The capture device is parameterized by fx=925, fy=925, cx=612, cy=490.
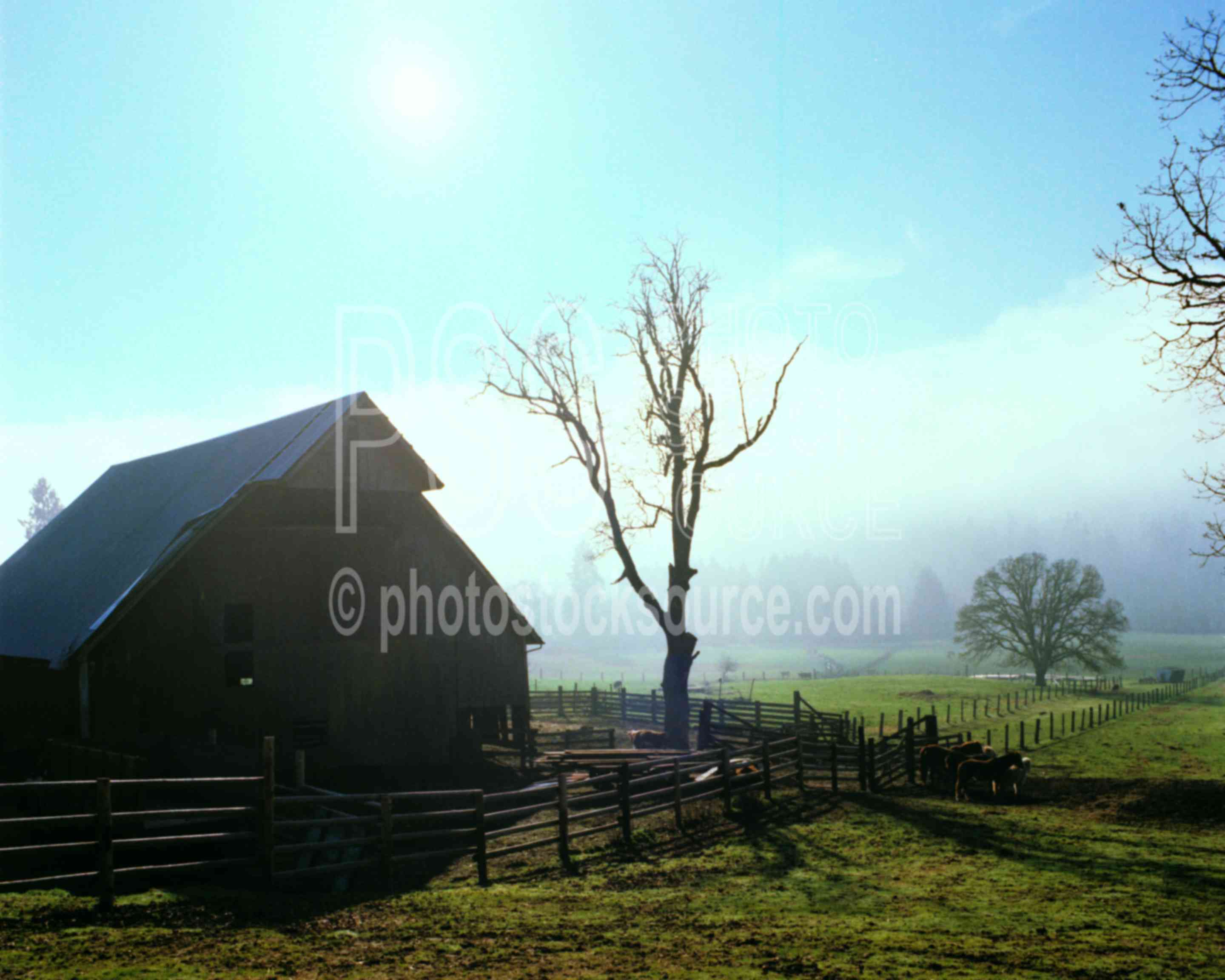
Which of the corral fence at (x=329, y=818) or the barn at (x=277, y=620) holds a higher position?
the barn at (x=277, y=620)

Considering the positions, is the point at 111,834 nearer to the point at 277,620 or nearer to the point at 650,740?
the point at 277,620

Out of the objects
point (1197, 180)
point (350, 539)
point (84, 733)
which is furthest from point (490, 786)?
point (1197, 180)

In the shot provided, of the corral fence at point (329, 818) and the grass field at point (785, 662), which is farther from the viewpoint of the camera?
the grass field at point (785, 662)

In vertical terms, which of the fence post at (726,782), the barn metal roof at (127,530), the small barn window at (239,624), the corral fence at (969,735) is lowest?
the corral fence at (969,735)

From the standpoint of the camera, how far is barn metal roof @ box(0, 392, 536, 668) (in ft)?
62.2

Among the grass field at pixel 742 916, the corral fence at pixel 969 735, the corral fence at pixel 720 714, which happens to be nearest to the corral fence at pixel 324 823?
the grass field at pixel 742 916

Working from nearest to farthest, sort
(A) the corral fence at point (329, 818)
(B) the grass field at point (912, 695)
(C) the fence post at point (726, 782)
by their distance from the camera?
(A) the corral fence at point (329, 818) < (C) the fence post at point (726, 782) < (B) the grass field at point (912, 695)

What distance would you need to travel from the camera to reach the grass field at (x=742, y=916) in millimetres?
8055

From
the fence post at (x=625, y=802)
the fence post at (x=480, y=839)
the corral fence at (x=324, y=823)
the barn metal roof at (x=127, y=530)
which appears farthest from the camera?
the barn metal roof at (x=127, y=530)

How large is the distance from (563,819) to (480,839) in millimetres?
1611

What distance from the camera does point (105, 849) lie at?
9844 mm

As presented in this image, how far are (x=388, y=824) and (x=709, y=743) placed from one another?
15.2 meters

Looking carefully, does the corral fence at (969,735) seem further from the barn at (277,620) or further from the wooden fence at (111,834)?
the wooden fence at (111,834)

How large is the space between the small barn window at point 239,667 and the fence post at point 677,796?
9.22 metres
